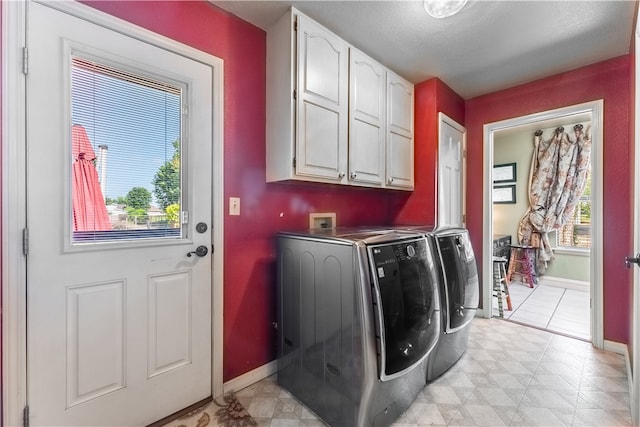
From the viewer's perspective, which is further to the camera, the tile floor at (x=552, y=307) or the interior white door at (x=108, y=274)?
the tile floor at (x=552, y=307)

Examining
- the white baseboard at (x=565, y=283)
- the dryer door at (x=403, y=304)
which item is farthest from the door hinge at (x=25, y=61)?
the white baseboard at (x=565, y=283)

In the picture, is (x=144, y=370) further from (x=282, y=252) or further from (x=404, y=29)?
(x=404, y=29)

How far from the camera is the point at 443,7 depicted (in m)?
1.58

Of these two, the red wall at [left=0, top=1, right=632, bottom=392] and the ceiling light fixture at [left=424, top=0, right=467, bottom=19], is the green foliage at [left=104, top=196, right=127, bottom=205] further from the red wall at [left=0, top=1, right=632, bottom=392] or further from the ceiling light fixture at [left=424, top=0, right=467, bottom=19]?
the ceiling light fixture at [left=424, top=0, right=467, bottom=19]

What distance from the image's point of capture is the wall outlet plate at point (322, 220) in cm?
216

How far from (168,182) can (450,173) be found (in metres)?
2.42

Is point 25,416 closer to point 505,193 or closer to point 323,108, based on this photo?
point 323,108

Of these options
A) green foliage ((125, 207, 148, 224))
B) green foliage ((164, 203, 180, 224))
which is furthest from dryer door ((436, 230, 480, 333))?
green foliage ((125, 207, 148, 224))

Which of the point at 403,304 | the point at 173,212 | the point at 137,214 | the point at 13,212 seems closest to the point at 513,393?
the point at 403,304

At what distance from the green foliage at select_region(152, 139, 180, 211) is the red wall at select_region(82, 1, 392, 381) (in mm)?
262

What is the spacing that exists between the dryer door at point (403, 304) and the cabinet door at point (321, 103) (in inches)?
28.4

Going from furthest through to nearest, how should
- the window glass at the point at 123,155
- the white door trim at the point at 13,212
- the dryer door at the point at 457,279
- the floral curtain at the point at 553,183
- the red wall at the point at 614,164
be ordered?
the floral curtain at the point at 553,183 < the red wall at the point at 614,164 < the dryer door at the point at 457,279 < the window glass at the point at 123,155 < the white door trim at the point at 13,212

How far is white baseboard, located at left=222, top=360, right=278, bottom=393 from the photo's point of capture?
66.9 inches

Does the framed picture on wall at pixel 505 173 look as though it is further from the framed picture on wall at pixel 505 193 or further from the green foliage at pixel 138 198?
the green foliage at pixel 138 198
